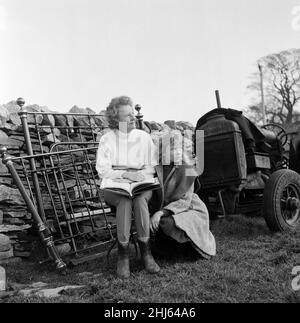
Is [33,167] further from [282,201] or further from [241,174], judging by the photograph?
[282,201]

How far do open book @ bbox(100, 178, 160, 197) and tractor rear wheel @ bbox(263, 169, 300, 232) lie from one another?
142 centimetres

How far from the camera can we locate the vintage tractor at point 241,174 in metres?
4.32

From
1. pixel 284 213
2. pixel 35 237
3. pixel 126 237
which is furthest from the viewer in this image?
pixel 35 237

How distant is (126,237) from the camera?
10.9ft

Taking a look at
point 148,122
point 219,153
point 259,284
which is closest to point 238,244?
point 219,153

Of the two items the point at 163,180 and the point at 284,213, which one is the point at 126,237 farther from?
the point at 284,213

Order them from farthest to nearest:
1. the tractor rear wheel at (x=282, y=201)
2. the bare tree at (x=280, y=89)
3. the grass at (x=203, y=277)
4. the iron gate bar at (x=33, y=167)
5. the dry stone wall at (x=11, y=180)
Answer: the bare tree at (x=280, y=89)
the dry stone wall at (x=11, y=180)
the iron gate bar at (x=33, y=167)
the tractor rear wheel at (x=282, y=201)
the grass at (x=203, y=277)

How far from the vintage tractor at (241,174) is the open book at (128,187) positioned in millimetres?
1268

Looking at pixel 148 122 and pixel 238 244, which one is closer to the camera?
pixel 238 244

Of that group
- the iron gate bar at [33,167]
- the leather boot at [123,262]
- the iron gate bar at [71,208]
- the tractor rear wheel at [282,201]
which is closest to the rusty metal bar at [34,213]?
the iron gate bar at [71,208]

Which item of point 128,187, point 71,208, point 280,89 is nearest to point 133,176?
point 128,187

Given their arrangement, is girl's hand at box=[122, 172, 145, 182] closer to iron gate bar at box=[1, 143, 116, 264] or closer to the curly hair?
the curly hair

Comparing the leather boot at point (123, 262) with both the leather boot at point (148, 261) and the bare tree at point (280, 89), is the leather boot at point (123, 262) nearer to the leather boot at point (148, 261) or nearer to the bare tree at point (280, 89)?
the leather boot at point (148, 261)
